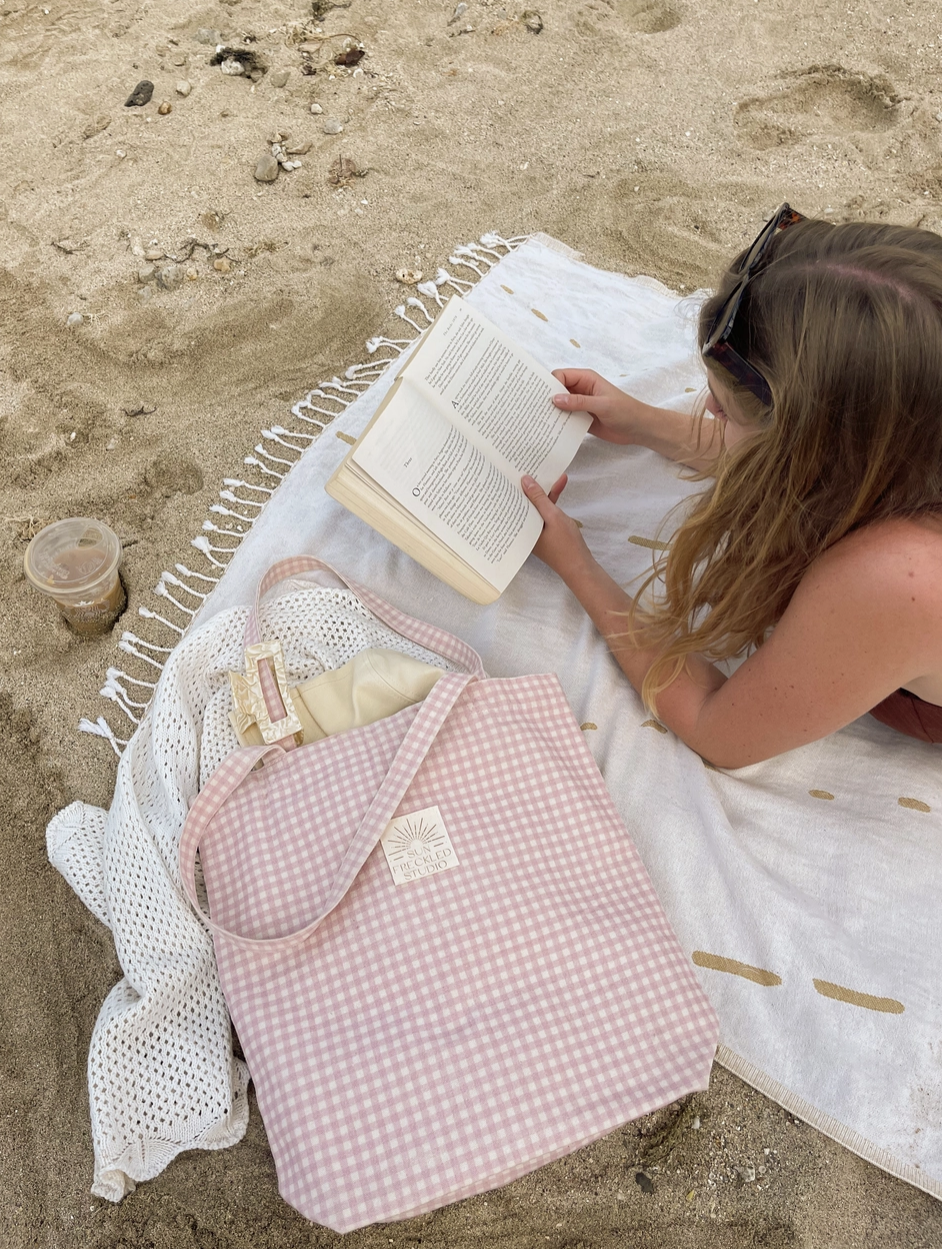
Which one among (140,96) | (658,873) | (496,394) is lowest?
(658,873)

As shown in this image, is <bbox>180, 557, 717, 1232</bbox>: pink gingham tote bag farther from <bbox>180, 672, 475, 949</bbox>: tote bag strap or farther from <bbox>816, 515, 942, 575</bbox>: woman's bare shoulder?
<bbox>816, 515, 942, 575</bbox>: woman's bare shoulder

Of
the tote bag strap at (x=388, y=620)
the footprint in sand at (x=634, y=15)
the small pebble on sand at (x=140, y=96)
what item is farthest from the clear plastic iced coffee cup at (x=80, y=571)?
the footprint in sand at (x=634, y=15)

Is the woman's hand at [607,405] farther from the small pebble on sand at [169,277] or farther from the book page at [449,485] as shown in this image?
the small pebble on sand at [169,277]

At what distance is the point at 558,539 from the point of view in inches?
52.1

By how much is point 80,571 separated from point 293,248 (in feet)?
3.24

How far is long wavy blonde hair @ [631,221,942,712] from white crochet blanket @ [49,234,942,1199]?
12.7 inches

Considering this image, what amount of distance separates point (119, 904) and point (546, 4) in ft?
8.82

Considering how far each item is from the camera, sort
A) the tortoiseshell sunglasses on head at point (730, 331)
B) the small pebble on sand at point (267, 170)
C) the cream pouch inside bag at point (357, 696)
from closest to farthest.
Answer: the tortoiseshell sunglasses on head at point (730, 331)
the cream pouch inside bag at point (357, 696)
the small pebble on sand at point (267, 170)

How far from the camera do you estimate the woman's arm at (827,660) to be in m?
0.89

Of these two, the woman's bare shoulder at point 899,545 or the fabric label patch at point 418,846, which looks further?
the fabric label patch at point 418,846

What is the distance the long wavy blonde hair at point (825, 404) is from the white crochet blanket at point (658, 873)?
1.06 ft

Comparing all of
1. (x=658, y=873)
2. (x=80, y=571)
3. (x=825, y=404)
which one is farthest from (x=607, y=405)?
(x=80, y=571)

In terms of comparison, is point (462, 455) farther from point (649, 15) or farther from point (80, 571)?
point (649, 15)

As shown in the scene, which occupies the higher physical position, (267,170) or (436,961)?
(267,170)
